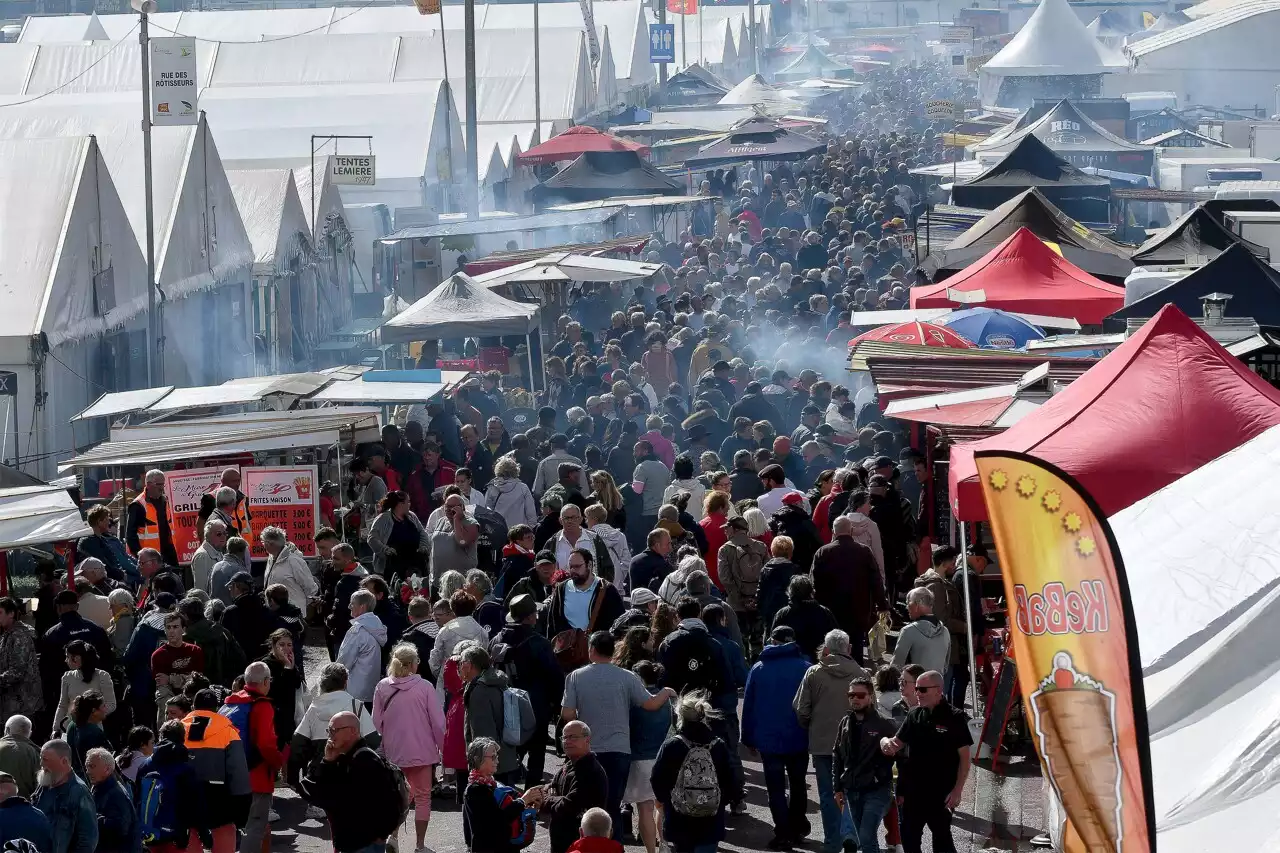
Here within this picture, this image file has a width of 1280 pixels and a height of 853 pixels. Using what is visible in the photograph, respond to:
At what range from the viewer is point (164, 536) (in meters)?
12.9

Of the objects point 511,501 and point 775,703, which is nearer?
point 775,703

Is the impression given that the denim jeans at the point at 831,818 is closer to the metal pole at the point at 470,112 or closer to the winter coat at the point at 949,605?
the winter coat at the point at 949,605

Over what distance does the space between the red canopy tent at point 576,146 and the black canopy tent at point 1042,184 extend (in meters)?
5.83

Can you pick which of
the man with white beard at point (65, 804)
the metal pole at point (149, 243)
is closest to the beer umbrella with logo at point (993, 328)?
the metal pole at point (149, 243)

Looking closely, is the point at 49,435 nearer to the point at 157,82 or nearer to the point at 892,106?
the point at 157,82

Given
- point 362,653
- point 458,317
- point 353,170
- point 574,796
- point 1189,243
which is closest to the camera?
point 574,796

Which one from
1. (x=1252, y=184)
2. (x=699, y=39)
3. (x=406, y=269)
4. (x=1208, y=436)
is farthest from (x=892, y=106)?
(x=1208, y=436)

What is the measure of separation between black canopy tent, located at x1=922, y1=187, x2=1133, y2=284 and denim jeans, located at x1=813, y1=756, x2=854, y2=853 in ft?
41.7

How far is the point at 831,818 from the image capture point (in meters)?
8.48

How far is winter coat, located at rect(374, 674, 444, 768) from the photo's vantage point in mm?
8734

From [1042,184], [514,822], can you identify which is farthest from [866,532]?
[1042,184]

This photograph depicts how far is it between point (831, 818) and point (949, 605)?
211 cm

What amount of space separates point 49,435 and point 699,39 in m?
60.1

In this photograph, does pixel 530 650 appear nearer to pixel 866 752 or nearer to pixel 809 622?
pixel 809 622
